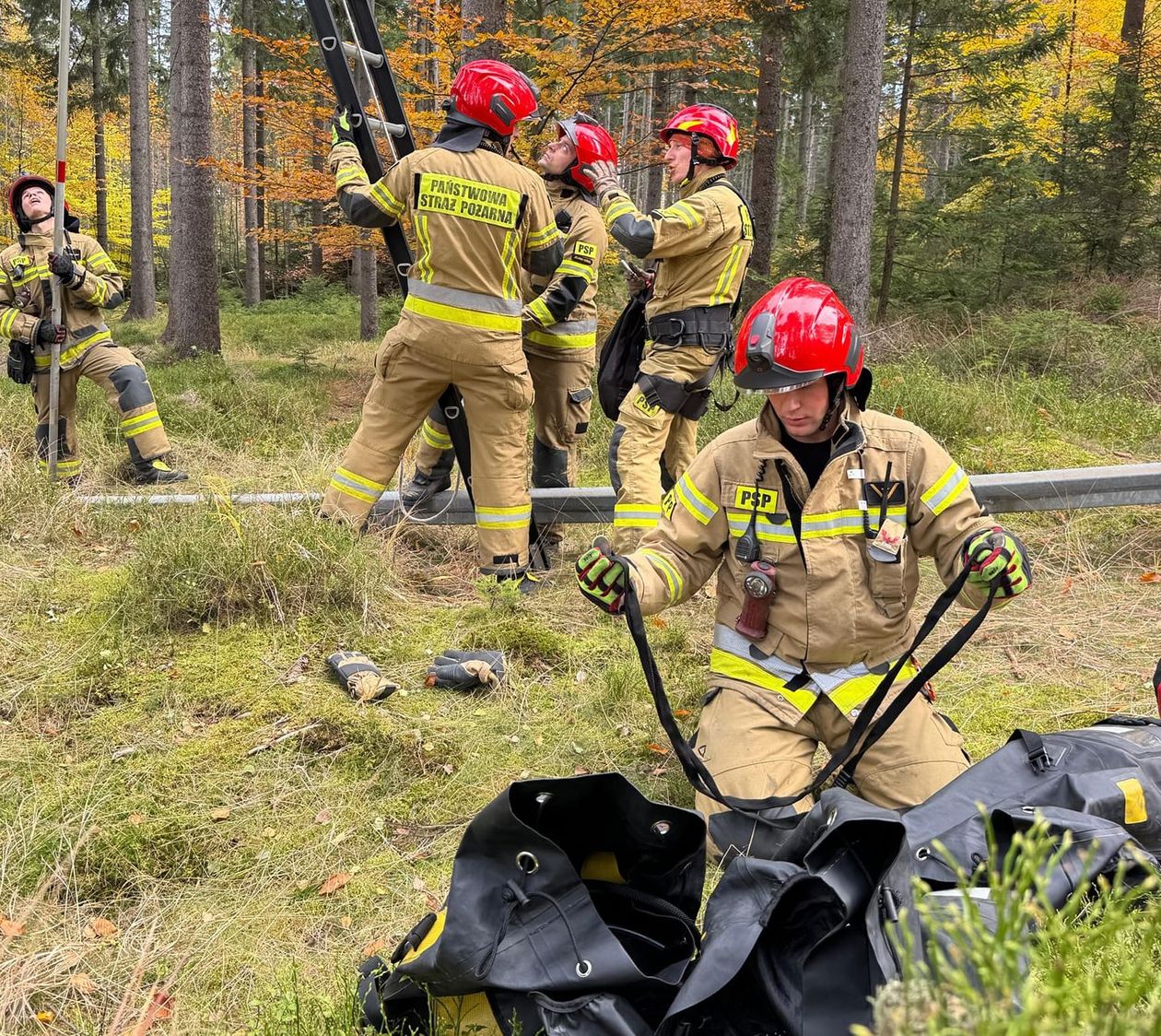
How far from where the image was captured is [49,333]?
21.7ft

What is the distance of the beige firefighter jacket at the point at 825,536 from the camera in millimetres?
2975

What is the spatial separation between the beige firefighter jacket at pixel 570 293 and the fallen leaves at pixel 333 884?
3.54 metres

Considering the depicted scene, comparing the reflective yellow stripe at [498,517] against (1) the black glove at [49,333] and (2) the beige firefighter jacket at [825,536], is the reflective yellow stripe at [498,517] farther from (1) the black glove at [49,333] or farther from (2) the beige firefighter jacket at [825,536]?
(1) the black glove at [49,333]

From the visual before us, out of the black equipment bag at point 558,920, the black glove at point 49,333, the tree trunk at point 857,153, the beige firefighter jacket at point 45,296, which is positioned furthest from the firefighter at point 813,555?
the tree trunk at point 857,153

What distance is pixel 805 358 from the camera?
2877 mm

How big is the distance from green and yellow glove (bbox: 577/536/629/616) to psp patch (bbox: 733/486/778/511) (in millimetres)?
508

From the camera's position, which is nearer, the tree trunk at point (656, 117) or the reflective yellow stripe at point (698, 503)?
the reflective yellow stripe at point (698, 503)

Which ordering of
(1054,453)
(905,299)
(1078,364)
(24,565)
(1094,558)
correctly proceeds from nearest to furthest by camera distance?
(24,565), (1094,558), (1054,453), (1078,364), (905,299)

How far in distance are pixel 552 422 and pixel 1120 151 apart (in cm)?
956

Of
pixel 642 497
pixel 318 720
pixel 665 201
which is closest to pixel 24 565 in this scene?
pixel 318 720

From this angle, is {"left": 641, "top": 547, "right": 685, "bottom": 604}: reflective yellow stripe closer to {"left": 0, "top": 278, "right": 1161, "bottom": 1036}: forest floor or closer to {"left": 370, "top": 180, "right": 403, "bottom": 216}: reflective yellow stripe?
{"left": 0, "top": 278, "right": 1161, "bottom": 1036}: forest floor

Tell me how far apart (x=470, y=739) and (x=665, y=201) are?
36.1 m

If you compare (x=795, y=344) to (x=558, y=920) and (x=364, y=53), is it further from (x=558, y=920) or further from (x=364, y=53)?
(x=364, y=53)

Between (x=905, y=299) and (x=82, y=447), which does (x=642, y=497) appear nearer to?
(x=82, y=447)
